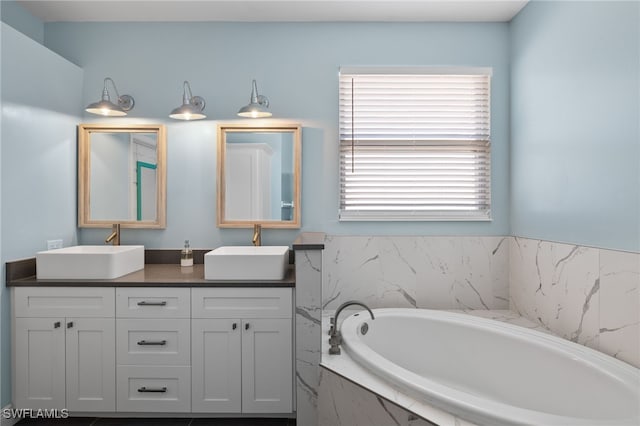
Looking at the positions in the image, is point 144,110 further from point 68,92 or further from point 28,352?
point 28,352

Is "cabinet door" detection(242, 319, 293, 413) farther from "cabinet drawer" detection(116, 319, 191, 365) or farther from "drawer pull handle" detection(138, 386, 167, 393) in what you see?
"drawer pull handle" detection(138, 386, 167, 393)

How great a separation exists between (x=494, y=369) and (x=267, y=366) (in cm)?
126

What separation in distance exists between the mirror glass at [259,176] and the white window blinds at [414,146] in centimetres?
37

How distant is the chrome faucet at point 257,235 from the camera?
269cm

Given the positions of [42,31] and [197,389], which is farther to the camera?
[42,31]

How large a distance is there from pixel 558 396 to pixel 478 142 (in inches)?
65.4

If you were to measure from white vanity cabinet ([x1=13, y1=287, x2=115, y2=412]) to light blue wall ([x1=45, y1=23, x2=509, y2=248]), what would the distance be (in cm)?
69

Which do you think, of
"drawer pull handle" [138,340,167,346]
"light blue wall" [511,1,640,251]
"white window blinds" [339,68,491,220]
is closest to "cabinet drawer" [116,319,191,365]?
"drawer pull handle" [138,340,167,346]

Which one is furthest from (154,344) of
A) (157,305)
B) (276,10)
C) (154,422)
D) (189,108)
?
(276,10)

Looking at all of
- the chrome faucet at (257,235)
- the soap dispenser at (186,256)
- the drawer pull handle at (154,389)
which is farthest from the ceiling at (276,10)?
the drawer pull handle at (154,389)

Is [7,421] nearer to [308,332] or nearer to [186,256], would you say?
[186,256]

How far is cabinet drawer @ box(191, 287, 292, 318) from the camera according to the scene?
219 centimetres

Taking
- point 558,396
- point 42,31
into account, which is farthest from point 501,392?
point 42,31

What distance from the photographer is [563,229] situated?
85.6 inches
